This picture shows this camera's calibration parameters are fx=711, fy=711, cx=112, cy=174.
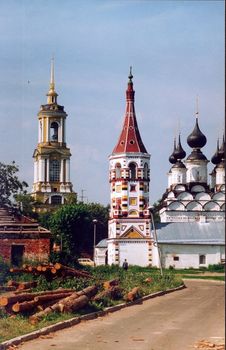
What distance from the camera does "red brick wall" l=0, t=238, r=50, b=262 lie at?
14.8 m

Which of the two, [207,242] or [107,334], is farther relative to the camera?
[207,242]

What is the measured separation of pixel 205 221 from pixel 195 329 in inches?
127

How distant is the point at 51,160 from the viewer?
13.9m

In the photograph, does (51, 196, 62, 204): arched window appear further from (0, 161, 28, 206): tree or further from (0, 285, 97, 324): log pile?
(0, 285, 97, 324): log pile

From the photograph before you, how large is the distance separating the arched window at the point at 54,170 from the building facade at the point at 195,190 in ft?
7.45

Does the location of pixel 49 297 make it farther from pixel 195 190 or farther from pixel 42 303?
pixel 195 190

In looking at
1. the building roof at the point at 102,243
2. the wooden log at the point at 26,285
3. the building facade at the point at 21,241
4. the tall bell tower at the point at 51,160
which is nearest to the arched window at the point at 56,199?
the tall bell tower at the point at 51,160

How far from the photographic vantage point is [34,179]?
14609 mm

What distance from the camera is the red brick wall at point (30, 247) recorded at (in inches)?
582

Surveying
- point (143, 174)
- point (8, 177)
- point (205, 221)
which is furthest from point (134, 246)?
point (205, 221)

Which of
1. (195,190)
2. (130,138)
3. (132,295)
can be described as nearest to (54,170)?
(130,138)

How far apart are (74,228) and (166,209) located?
400cm

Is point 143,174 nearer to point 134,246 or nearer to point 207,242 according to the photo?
point 207,242

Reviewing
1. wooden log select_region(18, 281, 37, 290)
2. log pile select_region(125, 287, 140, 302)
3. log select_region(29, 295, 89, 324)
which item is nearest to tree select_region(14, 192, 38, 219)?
wooden log select_region(18, 281, 37, 290)
